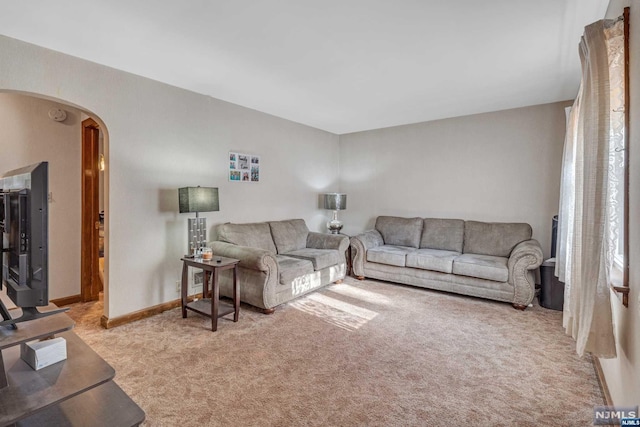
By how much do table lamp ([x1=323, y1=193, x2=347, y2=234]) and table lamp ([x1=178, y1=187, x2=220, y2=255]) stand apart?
233 cm

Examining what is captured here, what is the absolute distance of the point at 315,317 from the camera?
3289mm

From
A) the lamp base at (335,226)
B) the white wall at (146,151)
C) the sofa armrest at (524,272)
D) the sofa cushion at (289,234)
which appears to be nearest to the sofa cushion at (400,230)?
the lamp base at (335,226)

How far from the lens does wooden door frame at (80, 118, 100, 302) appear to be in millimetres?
3699

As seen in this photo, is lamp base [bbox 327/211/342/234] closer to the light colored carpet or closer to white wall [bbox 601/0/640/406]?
the light colored carpet

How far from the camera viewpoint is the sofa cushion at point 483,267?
367cm

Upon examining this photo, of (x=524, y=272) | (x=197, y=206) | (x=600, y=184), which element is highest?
(x=600, y=184)

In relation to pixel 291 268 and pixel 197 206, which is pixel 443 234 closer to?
pixel 291 268

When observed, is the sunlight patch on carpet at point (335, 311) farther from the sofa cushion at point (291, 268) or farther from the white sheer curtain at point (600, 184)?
the white sheer curtain at point (600, 184)

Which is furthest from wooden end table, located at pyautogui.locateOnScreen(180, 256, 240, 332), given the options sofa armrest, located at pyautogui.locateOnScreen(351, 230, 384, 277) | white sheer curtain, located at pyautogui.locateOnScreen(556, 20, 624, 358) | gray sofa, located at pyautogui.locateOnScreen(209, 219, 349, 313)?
white sheer curtain, located at pyautogui.locateOnScreen(556, 20, 624, 358)

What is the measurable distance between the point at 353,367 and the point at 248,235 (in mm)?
2258

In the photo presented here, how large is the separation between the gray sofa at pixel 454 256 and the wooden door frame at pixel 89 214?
3.47m

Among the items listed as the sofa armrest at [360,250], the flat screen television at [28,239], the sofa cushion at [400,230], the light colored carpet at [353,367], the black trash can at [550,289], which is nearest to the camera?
the flat screen television at [28,239]

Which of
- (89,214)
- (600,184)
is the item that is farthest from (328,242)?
(600,184)

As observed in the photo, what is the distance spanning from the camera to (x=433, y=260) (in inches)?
163
